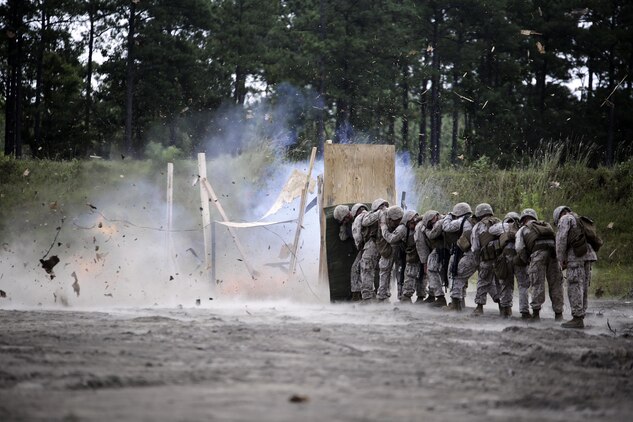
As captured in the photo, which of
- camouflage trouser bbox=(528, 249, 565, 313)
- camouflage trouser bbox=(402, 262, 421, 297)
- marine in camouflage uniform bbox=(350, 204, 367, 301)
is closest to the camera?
camouflage trouser bbox=(528, 249, 565, 313)

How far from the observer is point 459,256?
18438mm

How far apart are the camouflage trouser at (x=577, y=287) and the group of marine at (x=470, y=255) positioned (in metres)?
0.02

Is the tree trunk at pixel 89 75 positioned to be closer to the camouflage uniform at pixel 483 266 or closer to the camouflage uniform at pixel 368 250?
the camouflage uniform at pixel 368 250

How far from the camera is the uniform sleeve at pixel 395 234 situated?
19.2m

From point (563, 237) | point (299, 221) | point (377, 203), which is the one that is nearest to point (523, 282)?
point (563, 237)

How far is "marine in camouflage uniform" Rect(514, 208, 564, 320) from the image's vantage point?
16891mm

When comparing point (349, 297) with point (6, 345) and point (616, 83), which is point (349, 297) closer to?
point (6, 345)

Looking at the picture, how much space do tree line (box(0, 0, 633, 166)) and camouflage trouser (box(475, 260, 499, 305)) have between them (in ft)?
80.7

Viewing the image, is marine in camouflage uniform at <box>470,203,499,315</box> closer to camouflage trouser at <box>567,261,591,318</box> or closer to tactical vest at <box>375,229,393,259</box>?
camouflage trouser at <box>567,261,591,318</box>

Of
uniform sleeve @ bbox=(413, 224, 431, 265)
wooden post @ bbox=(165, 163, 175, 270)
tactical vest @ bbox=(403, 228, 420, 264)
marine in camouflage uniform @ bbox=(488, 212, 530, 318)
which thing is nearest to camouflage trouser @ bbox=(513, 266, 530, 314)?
marine in camouflage uniform @ bbox=(488, 212, 530, 318)

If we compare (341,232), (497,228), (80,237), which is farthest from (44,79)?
(497,228)

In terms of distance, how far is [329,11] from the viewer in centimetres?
4369

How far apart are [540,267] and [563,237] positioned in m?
0.83

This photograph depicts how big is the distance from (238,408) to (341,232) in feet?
38.6
